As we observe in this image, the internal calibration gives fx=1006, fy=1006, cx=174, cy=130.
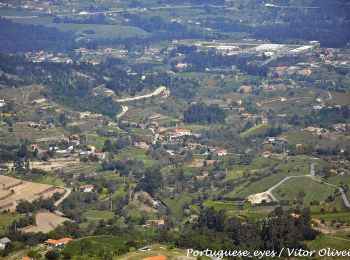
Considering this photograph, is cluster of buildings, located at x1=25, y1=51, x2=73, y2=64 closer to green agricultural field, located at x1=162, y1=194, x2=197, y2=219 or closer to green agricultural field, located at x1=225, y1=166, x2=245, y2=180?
green agricultural field, located at x1=225, y1=166, x2=245, y2=180

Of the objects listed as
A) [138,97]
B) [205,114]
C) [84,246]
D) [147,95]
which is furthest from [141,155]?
[84,246]

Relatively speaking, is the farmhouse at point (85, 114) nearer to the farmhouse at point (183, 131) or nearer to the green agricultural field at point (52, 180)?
the farmhouse at point (183, 131)

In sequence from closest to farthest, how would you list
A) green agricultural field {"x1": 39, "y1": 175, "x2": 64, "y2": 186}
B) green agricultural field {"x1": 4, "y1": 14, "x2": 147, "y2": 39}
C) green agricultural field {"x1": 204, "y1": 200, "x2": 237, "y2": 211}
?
green agricultural field {"x1": 204, "y1": 200, "x2": 237, "y2": 211} → green agricultural field {"x1": 39, "y1": 175, "x2": 64, "y2": 186} → green agricultural field {"x1": 4, "y1": 14, "x2": 147, "y2": 39}

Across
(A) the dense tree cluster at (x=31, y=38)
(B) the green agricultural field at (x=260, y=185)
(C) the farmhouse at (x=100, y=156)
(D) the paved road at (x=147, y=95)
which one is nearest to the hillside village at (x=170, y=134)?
(C) the farmhouse at (x=100, y=156)

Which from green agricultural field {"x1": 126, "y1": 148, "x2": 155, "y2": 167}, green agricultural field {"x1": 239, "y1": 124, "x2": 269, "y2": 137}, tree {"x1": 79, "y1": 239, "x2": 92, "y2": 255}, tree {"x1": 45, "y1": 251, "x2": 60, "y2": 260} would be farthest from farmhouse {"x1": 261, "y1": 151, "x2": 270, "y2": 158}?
tree {"x1": 45, "y1": 251, "x2": 60, "y2": 260}

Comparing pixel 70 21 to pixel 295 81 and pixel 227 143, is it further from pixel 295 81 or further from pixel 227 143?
pixel 227 143

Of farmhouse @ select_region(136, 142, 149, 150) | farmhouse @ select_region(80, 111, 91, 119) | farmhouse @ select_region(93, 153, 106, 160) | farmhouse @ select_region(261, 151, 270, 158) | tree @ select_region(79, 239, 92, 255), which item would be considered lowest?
farmhouse @ select_region(80, 111, 91, 119)

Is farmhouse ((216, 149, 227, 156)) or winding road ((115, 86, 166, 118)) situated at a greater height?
farmhouse ((216, 149, 227, 156))

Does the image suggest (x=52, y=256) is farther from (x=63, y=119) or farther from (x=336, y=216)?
(x=63, y=119)
